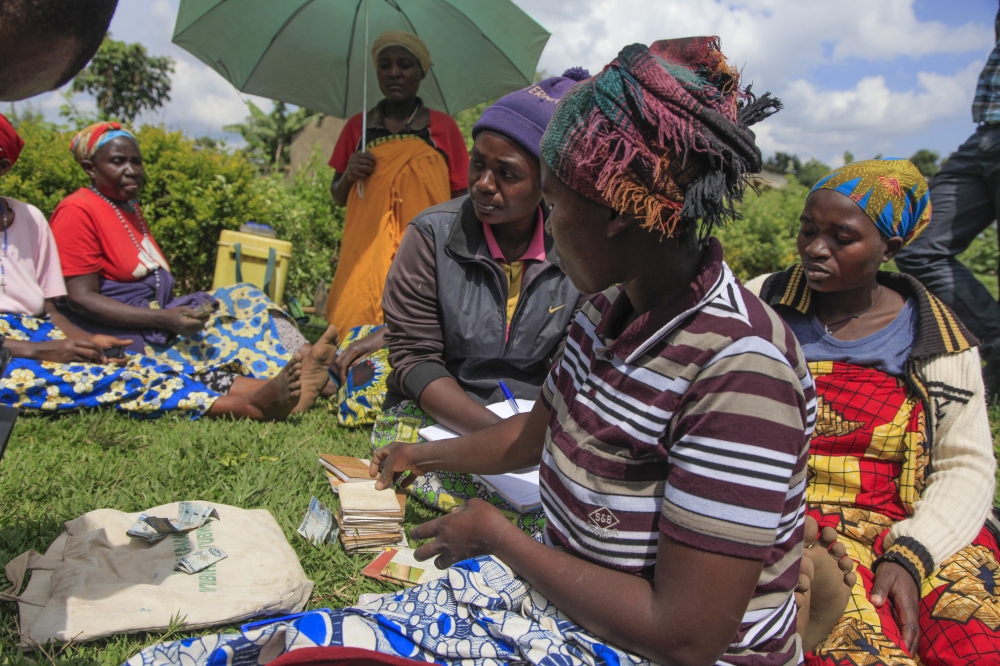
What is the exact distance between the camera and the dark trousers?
4113 millimetres

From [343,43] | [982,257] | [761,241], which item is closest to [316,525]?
[343,43]

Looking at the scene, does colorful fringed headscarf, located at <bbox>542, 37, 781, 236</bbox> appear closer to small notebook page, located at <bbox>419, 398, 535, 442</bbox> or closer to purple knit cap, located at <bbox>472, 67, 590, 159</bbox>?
purple knit cap, located at <bbox>472, 67, 590, 159</bbox>

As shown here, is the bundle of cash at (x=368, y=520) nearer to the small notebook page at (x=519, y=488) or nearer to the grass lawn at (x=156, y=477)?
the grass lawn at (x=156, y=477)

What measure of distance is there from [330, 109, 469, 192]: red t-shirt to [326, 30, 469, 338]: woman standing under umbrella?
0.01 m

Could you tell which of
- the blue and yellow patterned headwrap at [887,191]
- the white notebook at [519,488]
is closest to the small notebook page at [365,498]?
the white notebook at [519,488]

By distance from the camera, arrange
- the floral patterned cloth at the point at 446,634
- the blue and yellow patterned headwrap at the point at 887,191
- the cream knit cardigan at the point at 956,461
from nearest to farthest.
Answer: the floral patterned cloth at the point at 446,634, the cream knit cardigan at the point at 956,461, the blue and yellow patterned headwrap at the point at 887,191

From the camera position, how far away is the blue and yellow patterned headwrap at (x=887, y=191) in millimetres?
2402

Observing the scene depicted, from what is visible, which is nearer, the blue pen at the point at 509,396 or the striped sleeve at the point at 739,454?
the striped sleeve at the point at 739,454

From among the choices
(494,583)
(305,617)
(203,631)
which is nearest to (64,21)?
(305,617)

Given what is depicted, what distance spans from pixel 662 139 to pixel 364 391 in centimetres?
290

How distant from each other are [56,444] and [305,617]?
2752 mm

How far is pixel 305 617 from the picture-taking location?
143 centimetres

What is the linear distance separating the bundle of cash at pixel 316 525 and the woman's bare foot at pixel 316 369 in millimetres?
1359

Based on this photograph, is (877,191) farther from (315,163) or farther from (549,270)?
(315,163)
